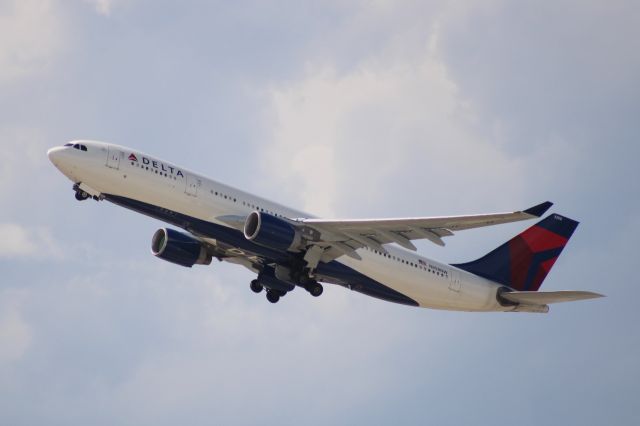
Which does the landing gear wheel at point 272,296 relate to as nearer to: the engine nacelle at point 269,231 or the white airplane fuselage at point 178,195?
the white airplane fuselage at point 178,195

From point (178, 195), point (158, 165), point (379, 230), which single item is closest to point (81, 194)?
point (158, 165)

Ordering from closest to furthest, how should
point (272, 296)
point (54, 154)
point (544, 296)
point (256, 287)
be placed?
point (54, 154) → point (544, 296) → point (272, 296) → point (256, 287)

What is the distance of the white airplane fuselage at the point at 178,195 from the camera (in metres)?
39.4

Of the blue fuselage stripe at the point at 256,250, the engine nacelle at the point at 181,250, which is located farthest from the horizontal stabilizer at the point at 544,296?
→ the engine nacelle at the point at 181,250

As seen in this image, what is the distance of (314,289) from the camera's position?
43812 mm

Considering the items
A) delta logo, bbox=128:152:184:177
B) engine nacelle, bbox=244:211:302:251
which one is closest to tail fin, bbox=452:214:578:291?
engine nacelle, bbox=244:211:302:251

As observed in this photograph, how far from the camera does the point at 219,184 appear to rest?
1631 inches

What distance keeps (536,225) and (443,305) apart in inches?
331

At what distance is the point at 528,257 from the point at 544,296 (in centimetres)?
592

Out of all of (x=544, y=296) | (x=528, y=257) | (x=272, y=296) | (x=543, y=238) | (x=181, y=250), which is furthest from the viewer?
(x=543, y=238)

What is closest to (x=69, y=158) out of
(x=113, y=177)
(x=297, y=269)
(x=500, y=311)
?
(x=113, y=177)

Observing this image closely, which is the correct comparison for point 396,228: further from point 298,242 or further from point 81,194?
point 81,194

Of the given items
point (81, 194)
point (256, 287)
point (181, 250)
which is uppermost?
point (81, 194)

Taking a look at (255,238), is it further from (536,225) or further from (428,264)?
(536,225)
